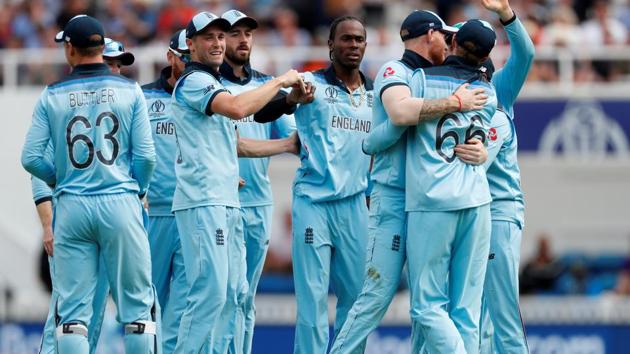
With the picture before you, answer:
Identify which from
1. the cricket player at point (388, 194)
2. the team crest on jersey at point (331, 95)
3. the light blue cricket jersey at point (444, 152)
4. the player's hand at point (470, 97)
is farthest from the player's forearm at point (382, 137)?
the team crest on jersey at point (331, 95)

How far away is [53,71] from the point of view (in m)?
21.0

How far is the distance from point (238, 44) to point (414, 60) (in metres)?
1.65

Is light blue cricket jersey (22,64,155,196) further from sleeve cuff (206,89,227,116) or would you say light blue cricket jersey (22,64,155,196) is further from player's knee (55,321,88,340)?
player's knee (55,321,88,340)

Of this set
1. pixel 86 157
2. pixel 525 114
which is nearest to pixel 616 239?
pixel 525 114

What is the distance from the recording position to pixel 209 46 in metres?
10.8

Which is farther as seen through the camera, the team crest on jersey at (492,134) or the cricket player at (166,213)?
the cricket player at (166,213)

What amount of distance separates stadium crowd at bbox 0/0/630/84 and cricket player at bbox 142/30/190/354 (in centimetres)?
934

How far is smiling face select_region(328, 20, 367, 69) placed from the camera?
11.4 meters

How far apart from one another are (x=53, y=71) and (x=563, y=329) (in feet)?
28.0

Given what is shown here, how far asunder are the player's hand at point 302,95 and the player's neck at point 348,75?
39 centimetres

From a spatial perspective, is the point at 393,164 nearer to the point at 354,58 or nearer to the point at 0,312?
the point at 354,58

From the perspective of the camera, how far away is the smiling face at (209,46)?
10793mm

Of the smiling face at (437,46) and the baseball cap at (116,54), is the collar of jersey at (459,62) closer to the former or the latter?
the smiling face at (437,46)

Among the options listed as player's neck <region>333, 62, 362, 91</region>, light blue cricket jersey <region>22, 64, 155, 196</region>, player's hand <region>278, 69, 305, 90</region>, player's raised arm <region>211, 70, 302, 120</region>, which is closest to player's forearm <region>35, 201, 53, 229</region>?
light blue cricket jersey <region>22, 64, 155, 196</region>
